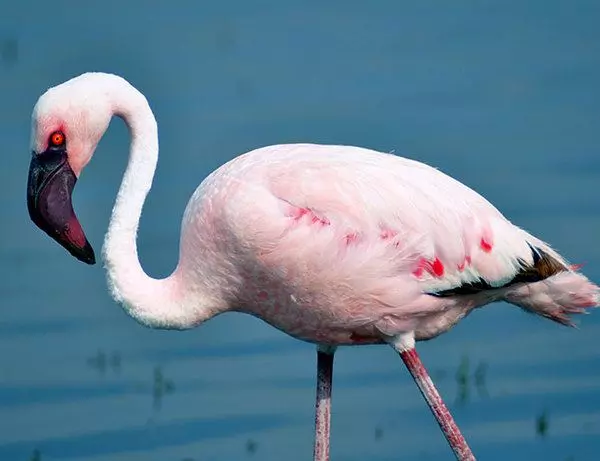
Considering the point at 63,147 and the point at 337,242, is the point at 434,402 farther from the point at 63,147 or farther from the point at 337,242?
the point at 63,147

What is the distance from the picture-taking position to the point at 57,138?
1035 cm

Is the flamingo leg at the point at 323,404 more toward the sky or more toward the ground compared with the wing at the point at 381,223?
more toward the ground

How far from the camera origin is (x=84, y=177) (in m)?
15.9

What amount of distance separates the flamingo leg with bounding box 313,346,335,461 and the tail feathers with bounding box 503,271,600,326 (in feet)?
3.10

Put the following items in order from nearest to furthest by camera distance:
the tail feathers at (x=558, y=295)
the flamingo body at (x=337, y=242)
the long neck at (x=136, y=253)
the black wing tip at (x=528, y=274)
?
the flamingo body at (x=337, y=242) → the long neck at (x=136, y=253) → the black wing tip at (x=528, y=274) → the tail feathers at (x=558, y=295)

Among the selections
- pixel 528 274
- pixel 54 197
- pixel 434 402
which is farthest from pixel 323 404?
pixel 54 197

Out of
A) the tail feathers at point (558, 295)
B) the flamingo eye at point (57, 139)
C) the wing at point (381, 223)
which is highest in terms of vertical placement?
the flamingo eye at point (57, 139)

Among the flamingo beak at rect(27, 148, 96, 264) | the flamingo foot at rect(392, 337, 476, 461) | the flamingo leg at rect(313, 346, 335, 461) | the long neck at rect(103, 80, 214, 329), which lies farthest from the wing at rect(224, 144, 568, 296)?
the flamingo beak at rect(27, 148, 96, 264)

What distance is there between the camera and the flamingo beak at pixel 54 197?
10422 millimetres

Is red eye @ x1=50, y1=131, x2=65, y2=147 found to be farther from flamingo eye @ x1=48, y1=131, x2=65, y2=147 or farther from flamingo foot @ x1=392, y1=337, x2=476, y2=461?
flamingo foot @ x1=392, y1=337, x2=476, y2=461

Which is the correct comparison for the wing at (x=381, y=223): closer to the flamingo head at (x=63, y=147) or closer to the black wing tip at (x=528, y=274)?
the black wing tip at (x=528, y=274)

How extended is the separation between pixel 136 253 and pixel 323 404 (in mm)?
1298

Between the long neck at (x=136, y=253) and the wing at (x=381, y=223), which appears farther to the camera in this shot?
the long neck at (x=136, y=253)

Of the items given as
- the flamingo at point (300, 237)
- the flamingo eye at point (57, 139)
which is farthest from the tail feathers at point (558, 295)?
the flamingo eye at point (57, 139)
